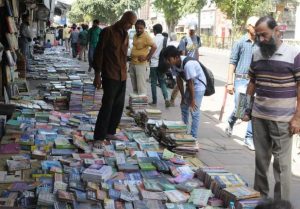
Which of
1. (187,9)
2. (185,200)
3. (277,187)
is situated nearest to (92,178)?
→ (185,200)

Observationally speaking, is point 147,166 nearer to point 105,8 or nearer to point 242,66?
point 242,66

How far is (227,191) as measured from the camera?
3779mm

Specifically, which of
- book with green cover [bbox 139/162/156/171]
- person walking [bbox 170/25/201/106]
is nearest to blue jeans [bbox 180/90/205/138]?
book with green cover [bbox 139/162/156/171]

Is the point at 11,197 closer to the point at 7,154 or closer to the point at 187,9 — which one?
the point at 7,154

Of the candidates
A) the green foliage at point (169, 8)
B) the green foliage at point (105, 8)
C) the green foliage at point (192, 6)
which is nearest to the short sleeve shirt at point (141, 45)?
the green foliage at point (192, 6)

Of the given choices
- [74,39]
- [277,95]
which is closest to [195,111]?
[277,95]

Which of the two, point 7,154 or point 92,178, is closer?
point 92,178

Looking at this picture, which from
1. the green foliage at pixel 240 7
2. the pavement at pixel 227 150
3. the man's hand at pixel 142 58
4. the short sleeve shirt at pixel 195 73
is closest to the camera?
the pavement at pixel 227 150

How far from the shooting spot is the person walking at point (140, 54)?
7.68 metres

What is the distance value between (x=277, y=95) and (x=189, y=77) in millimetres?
1861

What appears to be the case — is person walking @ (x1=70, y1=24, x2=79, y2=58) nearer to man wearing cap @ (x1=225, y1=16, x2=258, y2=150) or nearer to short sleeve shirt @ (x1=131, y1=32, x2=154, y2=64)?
short sleeve shirt @ (x1=131, y1=32, x2=154, y2=64)

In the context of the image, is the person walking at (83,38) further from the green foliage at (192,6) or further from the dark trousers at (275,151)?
the green foliage at (192,6)

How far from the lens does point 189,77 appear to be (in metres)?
5.36

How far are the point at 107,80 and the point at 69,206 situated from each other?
2125 mm
